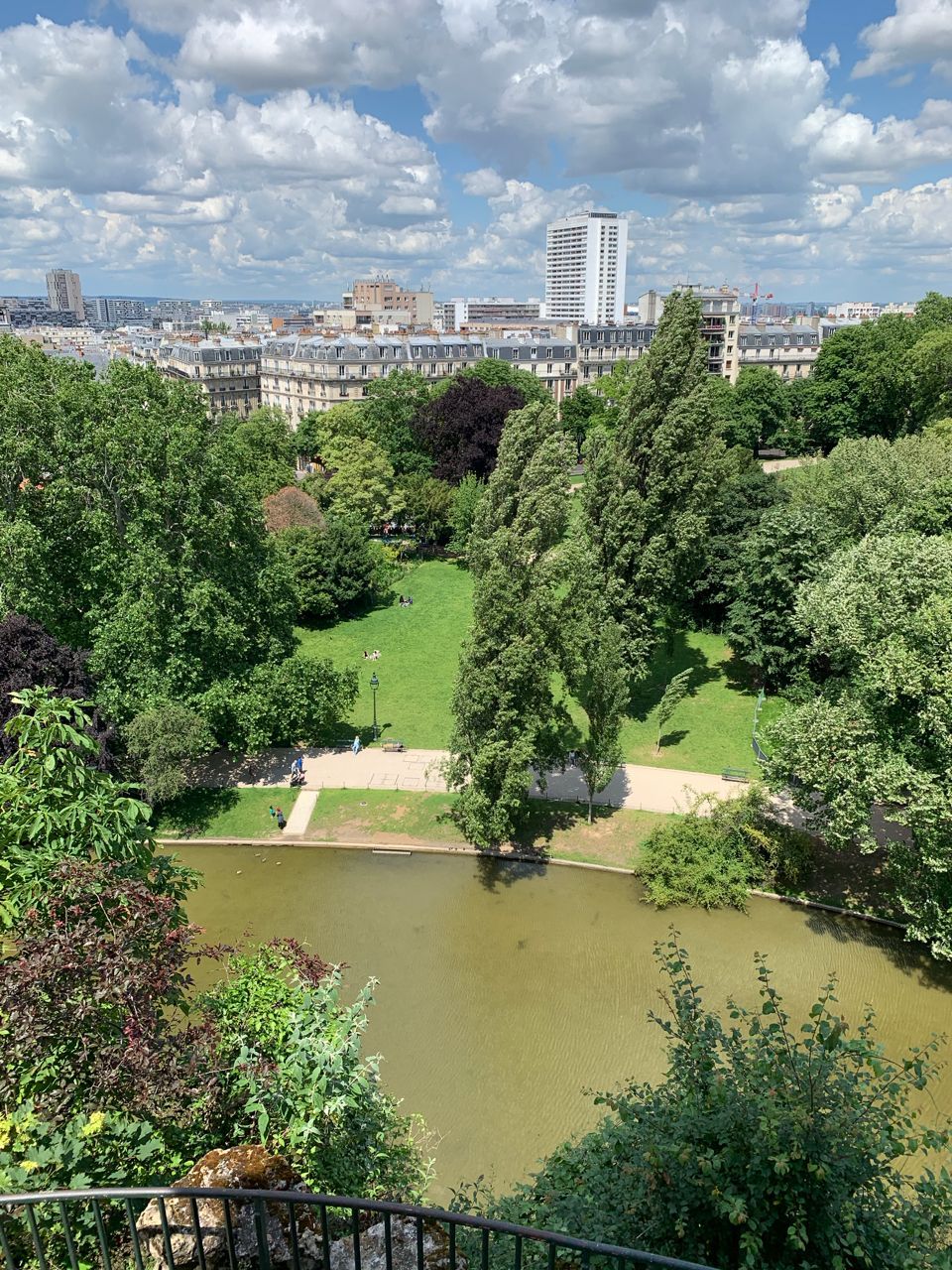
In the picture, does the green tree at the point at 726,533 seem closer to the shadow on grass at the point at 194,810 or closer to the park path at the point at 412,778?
the park path at the point at 412,778

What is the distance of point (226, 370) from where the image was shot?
3211 inches

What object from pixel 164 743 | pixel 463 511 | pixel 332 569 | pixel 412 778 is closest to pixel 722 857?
pixel 412 778

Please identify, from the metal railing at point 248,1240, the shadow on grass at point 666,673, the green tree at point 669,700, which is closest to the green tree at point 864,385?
the shadow on grass at point 666,673

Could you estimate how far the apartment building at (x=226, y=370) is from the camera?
80062 millimetres

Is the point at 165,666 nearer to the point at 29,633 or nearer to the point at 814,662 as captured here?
the point at 29,633

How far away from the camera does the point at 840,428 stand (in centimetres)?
5494

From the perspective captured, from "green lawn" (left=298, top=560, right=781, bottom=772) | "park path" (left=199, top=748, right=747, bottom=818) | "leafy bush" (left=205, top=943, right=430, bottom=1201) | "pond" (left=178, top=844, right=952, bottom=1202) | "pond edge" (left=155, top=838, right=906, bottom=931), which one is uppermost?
"leafy bush" (left=205, top=943, right=430, bottom=1201)

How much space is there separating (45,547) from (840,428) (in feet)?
168

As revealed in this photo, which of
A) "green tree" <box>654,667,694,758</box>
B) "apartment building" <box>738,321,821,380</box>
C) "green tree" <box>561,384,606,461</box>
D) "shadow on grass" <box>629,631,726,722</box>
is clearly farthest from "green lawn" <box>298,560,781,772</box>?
"apartment building" <box>738,321,821,380</box>

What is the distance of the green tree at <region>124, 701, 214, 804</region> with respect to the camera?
1902 centimetres

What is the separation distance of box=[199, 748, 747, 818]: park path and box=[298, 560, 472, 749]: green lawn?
59.3 inches

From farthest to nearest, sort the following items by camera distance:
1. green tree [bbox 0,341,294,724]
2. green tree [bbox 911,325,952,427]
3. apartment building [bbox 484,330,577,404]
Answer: apartment building [bbox 484,330,577,404], green tree [bbox 911,325,952,427], green tree [bbox 0,341,294,724]

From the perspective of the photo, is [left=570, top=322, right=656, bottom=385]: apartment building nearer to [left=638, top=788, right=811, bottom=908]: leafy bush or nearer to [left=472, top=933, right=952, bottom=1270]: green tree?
[left=638, top=788, right=811, bottom=908]: leafy bush

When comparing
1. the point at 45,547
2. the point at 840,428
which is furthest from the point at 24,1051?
the point at 840,428
